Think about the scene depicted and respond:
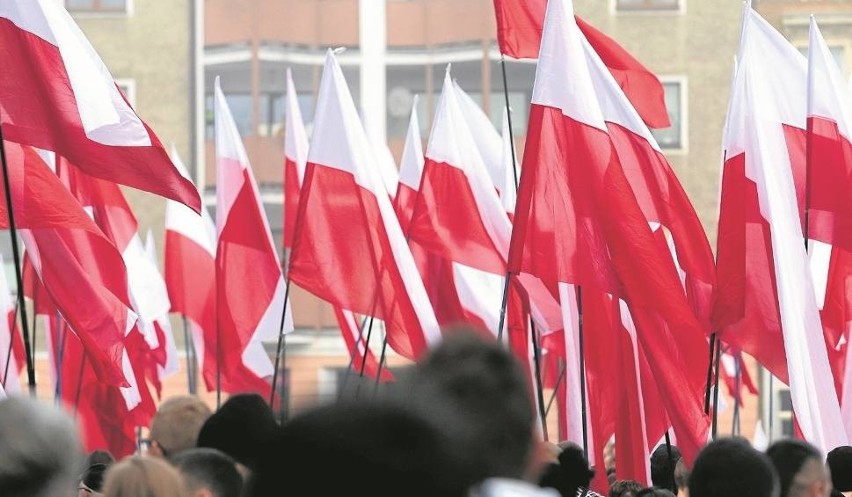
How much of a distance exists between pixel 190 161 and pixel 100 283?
24.8m

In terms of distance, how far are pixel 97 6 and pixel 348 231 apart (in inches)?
888

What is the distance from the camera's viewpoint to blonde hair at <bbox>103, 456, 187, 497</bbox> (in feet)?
12.0

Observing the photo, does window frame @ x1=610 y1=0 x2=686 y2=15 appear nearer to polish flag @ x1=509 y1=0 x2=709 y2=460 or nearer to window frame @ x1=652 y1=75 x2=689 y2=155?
window frame @ x1=652 y1=75 x2=689 y2=155

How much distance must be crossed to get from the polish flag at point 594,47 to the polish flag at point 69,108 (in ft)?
11.3

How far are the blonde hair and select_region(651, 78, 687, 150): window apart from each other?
31319mm

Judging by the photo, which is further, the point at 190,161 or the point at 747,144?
the point at 190,161

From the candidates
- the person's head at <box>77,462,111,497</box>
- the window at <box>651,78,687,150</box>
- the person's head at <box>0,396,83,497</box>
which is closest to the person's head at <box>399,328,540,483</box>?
the person's head at <box>0,396,83,497</box>

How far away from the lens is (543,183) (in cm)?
1043

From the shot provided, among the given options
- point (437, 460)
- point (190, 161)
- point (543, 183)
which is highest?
point (437, 460)

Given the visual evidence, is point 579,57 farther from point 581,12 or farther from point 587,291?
point 581,12

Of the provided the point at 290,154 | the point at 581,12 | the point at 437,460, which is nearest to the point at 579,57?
the point at 290,154

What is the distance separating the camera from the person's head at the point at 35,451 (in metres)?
2.62

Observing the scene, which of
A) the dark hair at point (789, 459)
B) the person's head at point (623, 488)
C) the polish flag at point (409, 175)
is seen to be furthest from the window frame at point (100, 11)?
the dark hair at point (789, 459)

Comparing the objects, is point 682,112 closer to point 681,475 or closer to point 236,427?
point 681,475
